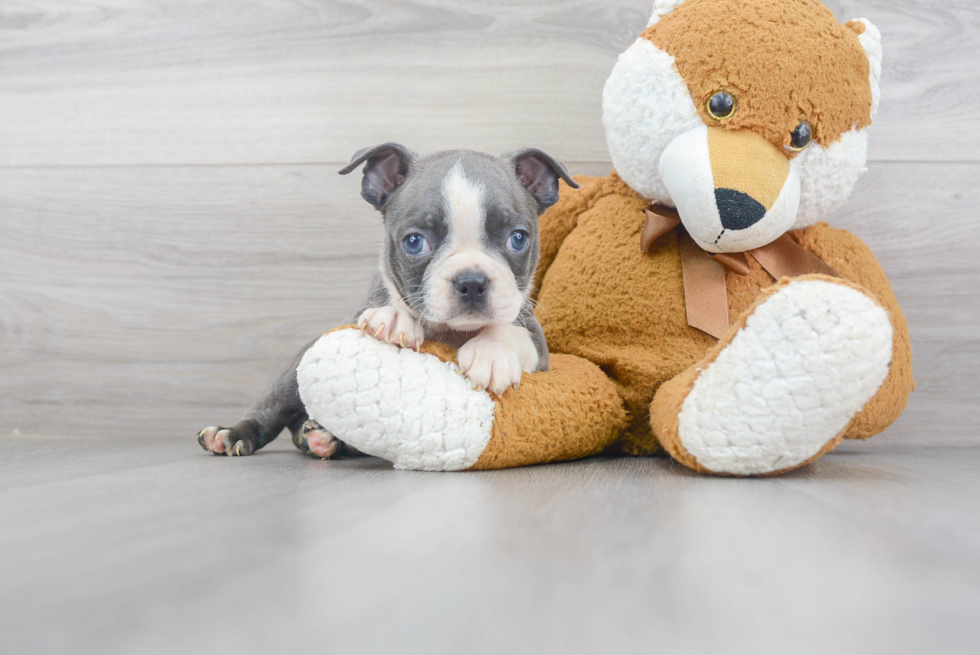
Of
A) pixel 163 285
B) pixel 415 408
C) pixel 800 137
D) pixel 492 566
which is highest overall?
pixel 800 137

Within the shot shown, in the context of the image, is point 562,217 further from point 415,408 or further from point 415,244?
point 415,408

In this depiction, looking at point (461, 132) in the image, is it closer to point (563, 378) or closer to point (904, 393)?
point (563, 378)

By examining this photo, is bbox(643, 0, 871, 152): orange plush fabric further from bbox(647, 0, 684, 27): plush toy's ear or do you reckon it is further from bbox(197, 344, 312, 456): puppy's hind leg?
bbox(197, 344, 312, 456): puppy's hind leg

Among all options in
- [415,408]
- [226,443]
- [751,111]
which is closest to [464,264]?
[415,408]

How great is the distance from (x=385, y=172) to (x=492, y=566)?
1.07 metres

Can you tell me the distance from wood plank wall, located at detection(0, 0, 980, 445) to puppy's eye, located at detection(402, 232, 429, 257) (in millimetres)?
755

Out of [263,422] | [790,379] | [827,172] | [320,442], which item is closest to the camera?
[790,379]

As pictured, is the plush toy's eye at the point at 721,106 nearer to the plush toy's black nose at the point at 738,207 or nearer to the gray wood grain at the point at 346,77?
the plush toy's black nose at the point at 738,207

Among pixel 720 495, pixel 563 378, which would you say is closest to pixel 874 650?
pixel 720 495

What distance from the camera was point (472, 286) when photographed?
4.46 ft

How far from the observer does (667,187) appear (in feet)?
4.97

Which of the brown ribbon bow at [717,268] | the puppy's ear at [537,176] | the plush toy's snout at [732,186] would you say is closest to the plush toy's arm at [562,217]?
the puppy's ear at [537,176]

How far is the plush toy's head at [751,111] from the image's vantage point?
140 centimetres

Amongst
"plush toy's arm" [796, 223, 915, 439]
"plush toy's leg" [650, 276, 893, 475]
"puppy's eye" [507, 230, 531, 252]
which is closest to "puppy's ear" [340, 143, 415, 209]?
"puppy's eye" [507, 230, 531, 252]
